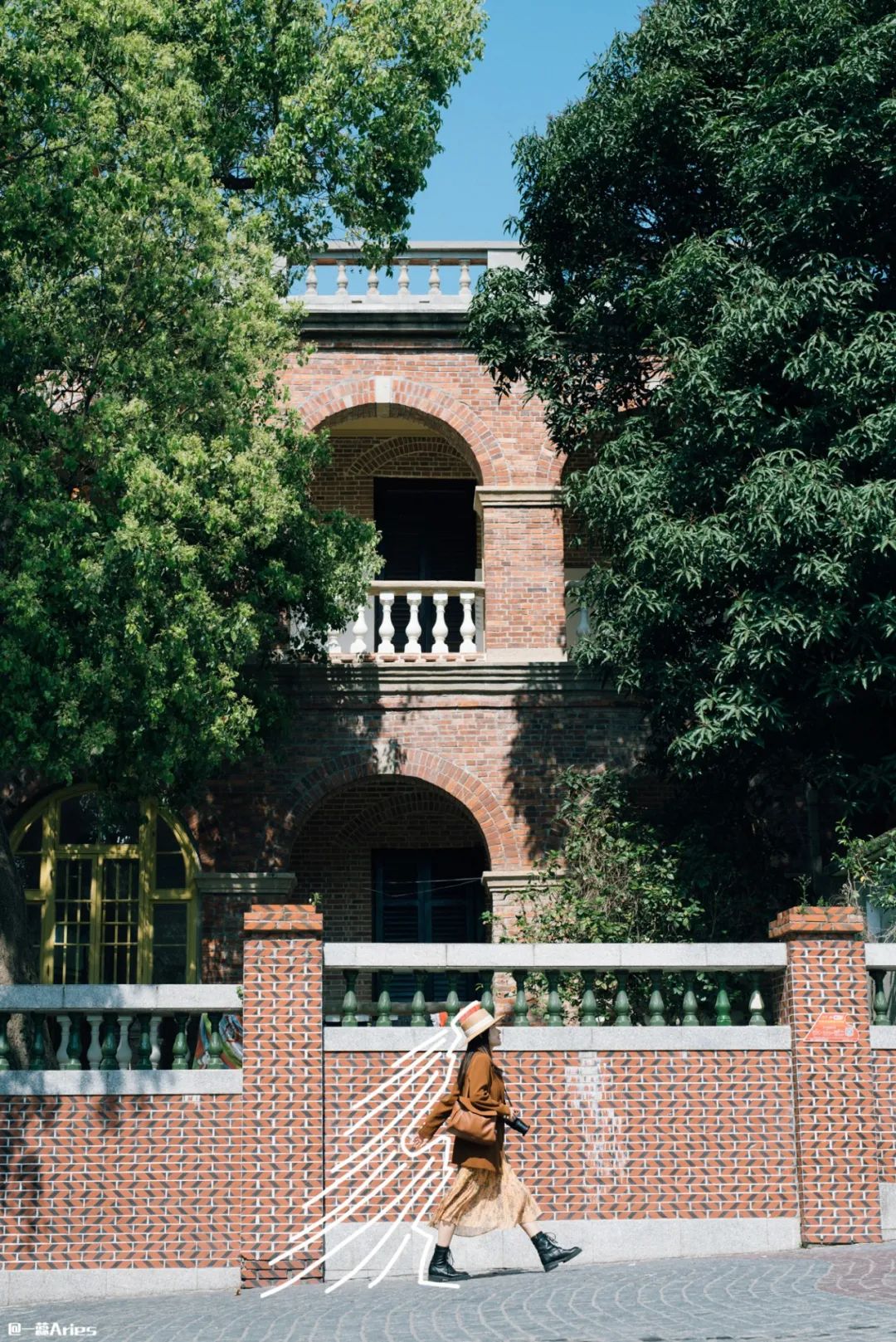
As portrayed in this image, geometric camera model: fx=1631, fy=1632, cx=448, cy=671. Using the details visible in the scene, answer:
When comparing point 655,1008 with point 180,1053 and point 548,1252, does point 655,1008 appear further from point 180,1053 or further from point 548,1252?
point 180,1053

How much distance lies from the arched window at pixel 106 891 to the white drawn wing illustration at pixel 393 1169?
7649 millimetres

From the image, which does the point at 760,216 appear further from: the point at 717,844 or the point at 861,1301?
the point at 861,1301

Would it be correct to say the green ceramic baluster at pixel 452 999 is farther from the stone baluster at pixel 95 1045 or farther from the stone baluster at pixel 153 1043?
the stone baluster at pixel 95 1045

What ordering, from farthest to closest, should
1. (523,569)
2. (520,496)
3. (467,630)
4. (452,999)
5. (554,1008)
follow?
(520,496)
(523,569)
(467,630)
(452,999)
(554,1008)

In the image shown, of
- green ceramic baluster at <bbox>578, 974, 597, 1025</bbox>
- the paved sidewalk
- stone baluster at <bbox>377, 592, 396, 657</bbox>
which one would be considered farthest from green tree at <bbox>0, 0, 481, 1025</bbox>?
the paved sidewalk

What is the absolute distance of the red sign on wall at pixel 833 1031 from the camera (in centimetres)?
1092

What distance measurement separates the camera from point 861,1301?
8586mm

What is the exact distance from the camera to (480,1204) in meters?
9.55

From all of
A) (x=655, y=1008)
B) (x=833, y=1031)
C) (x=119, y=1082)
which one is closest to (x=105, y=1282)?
(x=119, y=1082)

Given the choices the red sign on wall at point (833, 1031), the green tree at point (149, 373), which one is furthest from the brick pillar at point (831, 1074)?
the green tree at point (149, 373)

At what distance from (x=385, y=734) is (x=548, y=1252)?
9.29 meters

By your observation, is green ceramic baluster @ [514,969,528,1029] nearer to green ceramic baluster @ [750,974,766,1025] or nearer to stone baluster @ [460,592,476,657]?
green ceramic baluster @ [750,974,766,1025]

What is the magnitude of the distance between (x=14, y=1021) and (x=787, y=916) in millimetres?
5337

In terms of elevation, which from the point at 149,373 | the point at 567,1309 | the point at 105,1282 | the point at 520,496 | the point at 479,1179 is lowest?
the point at 105,1282
